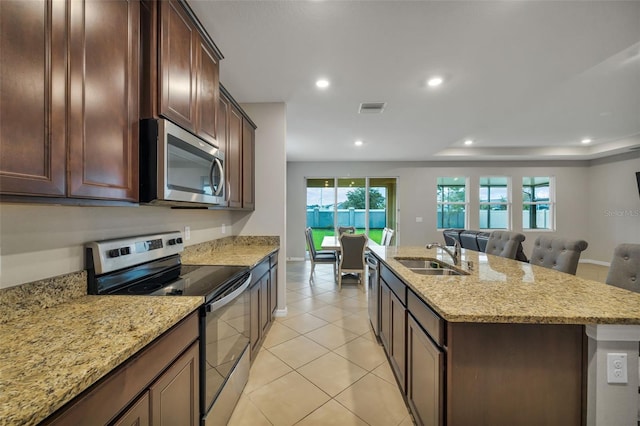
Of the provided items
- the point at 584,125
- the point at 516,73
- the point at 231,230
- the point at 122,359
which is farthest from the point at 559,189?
the point at 122,359

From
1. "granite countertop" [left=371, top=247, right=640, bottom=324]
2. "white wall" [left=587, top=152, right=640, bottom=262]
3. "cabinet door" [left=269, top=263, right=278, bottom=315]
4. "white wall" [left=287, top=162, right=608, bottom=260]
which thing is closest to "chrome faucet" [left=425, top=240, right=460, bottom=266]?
"granite countertop" [left=371, top=247, right=640, bottom=324]

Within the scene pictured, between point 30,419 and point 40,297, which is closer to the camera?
point 30,419

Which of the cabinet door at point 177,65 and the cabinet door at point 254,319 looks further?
the cabinet door at point 254,319

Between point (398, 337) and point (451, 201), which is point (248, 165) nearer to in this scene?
point (398, 337)

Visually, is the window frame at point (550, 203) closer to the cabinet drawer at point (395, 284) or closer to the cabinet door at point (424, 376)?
the cabinet drawer at point (395, 284)

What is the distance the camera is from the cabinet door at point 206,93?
5.41 ft

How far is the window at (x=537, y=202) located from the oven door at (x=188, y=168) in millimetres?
7686

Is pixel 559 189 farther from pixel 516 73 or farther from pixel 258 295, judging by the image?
pixel 258 295

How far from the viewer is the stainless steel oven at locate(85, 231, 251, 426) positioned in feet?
4.13

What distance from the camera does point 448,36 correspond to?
192 cm

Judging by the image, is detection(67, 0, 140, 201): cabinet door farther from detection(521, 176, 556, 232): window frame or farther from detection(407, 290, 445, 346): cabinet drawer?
detection(521, 176, 556, 232): window frame

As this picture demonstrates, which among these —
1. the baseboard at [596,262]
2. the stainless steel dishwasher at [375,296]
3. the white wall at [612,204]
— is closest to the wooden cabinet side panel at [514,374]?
the stainless steel dishwasher at [375,296]

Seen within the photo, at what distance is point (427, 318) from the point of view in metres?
1.26

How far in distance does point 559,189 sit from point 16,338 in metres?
9.11
